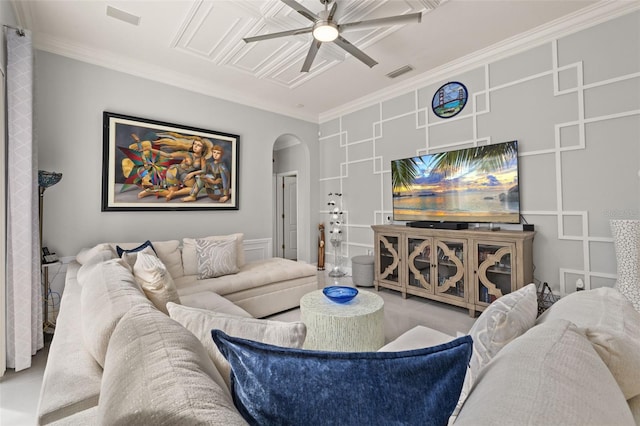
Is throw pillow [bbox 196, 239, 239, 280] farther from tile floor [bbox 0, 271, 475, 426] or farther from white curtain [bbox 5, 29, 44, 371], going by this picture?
white curtain [bbox 5, 29, 44, 371]

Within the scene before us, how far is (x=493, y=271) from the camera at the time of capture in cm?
291

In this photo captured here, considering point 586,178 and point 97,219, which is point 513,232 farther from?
point 97,219

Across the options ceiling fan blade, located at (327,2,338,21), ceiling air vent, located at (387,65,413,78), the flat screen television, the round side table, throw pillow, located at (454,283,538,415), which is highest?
ceiling air vent, located at (387,65,413,78)

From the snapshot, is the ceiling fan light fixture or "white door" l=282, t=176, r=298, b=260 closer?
the ceiling fan light fixture

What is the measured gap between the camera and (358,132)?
465 centimetres

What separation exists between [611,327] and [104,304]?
5.58 feet

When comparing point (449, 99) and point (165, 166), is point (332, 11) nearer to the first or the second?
point (449, 99)

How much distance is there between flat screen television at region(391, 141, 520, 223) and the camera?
121 inches

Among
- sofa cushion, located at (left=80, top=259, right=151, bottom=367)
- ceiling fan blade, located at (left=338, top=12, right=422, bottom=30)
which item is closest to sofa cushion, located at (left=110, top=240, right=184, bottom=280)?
sofa cushion, located at (left=80, top=259, right=151, bottom=367)

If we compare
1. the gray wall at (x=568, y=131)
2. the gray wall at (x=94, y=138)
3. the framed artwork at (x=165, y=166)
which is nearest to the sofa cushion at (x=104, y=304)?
the gray wall at (x=94, y=138)

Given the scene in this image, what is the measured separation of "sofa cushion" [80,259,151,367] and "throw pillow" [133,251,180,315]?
0.11m

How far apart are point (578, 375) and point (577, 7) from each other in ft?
11.3

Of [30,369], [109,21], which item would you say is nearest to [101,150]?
[109,21]

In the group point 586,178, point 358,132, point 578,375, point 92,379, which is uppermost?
point 358,132
